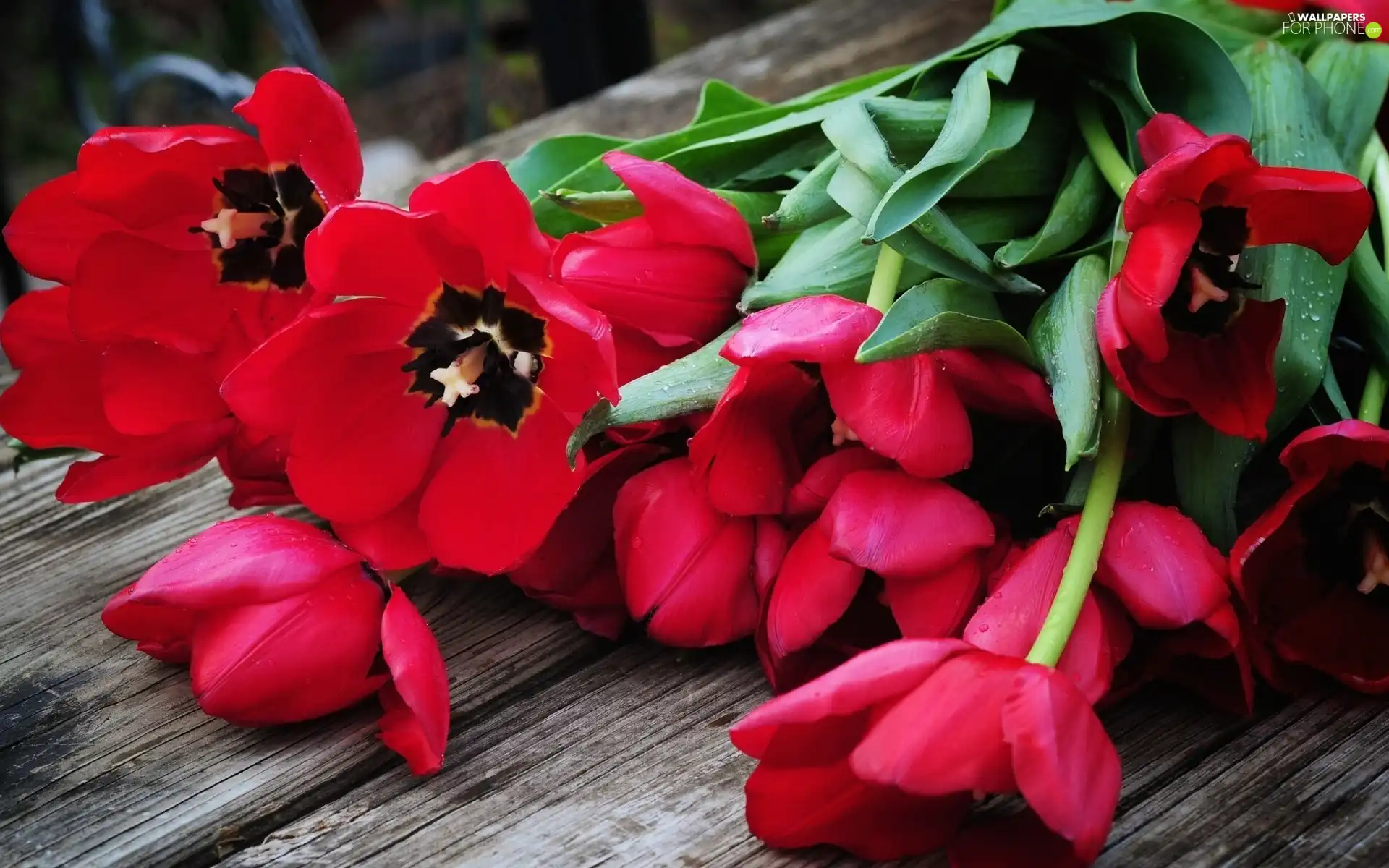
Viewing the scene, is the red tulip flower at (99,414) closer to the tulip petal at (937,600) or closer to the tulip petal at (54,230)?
the tulip petal at (54,230)

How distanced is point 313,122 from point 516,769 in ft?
1.05

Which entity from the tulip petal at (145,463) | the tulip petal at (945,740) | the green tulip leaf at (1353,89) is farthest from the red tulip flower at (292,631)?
the green tulip leaf at (1353,89)

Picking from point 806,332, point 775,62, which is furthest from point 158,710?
point 775,62

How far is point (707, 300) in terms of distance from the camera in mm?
625

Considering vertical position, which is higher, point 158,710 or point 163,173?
point 163,173

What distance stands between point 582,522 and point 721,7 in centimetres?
364

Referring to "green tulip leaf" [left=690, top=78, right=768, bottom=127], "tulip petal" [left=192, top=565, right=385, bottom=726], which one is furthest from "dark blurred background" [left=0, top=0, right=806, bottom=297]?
"tulip petal" [left=192, top=565, right=385, bottom=726]

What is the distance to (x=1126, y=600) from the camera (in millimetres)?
522

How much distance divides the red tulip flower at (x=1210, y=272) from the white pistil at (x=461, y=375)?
285 mm

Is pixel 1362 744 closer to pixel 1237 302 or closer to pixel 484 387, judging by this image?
pixel 1237 302

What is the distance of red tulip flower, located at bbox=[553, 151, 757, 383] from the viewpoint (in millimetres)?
601

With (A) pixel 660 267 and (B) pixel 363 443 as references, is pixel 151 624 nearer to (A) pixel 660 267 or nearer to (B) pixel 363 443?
(B) pixel 363 443

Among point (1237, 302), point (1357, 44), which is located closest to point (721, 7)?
point (1357, 44)

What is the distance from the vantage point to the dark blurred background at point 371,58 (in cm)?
226
